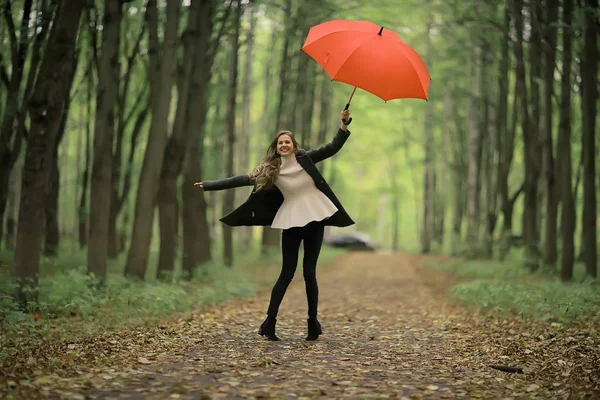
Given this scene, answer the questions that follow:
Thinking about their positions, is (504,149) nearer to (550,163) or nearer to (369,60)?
(550,163)

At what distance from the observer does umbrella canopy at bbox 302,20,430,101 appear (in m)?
7.29

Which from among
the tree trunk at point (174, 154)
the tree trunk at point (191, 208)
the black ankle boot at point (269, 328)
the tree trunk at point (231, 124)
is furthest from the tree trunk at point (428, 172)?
the black ankle boot at point (269, 328)

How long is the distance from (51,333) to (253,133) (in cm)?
3257

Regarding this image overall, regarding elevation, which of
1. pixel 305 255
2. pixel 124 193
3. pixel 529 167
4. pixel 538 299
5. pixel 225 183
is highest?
pixel 529 167

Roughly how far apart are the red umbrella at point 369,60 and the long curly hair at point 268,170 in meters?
0.93

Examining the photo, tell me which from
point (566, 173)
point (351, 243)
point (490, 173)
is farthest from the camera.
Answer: point (351, 243)

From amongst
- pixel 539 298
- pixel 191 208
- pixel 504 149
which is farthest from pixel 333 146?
pixel 504 149

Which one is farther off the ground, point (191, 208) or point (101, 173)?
point (101, 173)

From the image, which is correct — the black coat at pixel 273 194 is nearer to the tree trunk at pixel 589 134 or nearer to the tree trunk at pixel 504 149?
the tree trunk at pixel 589 134

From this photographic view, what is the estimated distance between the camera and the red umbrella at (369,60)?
23.9 feet

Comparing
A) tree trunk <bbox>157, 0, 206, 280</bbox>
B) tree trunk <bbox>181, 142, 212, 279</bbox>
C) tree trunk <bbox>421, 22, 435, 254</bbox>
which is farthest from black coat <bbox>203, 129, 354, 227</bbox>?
tree trunk <bbox>421, 22, 435, 254</bbox>

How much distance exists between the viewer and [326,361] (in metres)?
6.47

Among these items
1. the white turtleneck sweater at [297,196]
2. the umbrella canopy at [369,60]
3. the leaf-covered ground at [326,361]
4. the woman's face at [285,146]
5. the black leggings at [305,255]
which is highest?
the umbrella canopy at [369,60]

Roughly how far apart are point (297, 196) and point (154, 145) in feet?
16.4
